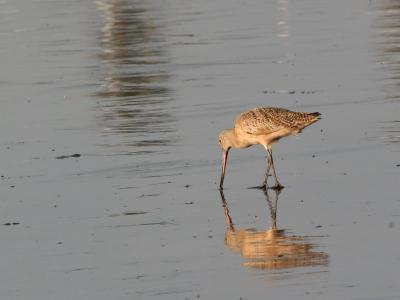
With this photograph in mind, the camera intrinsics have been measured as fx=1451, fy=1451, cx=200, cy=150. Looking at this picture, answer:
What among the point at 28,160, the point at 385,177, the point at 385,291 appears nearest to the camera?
the point at 385,291

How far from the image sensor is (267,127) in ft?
55.8

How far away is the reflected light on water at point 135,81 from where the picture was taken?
2098 cm

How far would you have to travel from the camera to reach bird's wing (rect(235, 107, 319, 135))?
16906 millimetres

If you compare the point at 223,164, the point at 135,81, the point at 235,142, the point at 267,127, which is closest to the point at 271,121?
the point at 267,127

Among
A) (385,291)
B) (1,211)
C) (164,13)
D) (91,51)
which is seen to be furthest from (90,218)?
(164,13)

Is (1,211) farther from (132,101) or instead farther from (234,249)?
(132,101)

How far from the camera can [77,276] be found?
1246cm

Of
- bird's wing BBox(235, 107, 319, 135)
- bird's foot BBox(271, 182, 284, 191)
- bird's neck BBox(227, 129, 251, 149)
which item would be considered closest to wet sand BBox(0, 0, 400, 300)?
bird's foot BBox(271, 182, 284, 191)

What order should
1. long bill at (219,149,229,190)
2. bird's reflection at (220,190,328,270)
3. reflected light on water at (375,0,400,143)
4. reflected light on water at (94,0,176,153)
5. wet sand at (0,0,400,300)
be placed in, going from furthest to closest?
reflected light on water at (94,0,176,153), reflected light on water at (375,0,400,143), long bill at (219,149,229,190), bird's reflection at (220,190,328,270), wet sand at (0,0,400,300)

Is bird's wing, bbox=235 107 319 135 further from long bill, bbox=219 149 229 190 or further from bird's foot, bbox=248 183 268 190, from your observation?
bird's foot, bbox=248 183 268 190

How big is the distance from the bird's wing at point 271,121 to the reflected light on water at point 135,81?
2.37 meters

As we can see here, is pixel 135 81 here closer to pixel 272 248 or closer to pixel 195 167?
pixel 195 167

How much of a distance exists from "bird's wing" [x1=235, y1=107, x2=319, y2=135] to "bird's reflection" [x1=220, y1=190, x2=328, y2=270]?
2.51m

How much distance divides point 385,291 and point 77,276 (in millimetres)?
2818
